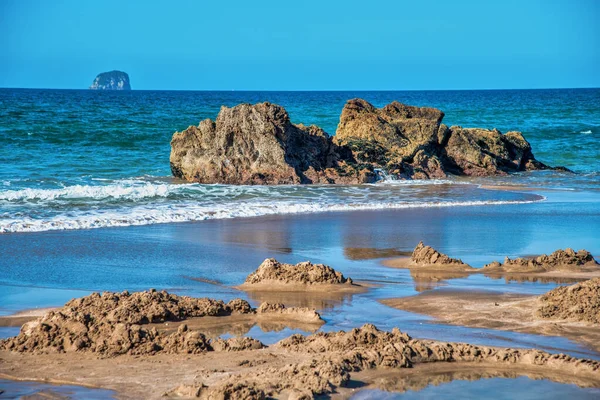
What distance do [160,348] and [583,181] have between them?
1485 cm

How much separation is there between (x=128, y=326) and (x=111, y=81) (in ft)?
555

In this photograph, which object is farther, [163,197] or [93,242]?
[163,197]

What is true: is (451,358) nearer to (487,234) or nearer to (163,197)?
(487,234)

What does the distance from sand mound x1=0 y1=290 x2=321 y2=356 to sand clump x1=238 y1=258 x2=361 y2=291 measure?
0.86m

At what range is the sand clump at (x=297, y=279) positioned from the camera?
252 inches

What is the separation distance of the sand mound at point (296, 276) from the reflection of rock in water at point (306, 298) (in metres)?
0.17

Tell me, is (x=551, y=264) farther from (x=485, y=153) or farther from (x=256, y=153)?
(x=485, y=153)

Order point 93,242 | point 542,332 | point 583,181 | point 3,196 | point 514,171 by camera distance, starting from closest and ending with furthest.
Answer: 1. point 542,332
2. point 93,242
3. point 3,196
4. point 583,181
5. point 514,171

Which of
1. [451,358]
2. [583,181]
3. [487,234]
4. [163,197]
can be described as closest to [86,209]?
[163,197]

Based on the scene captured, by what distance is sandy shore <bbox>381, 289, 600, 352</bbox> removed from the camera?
5.05m

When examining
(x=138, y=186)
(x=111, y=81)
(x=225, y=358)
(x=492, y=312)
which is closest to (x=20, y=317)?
(x=225, y=358)

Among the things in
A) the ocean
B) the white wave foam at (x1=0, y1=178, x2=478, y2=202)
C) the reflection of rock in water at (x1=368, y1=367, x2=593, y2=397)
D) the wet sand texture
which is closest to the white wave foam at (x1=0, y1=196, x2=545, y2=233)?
the ocean

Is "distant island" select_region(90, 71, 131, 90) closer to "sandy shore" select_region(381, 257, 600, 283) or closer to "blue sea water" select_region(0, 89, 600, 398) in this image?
"blue sea water" select_region(0, 89, 600, 398)

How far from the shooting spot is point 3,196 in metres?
13.2
